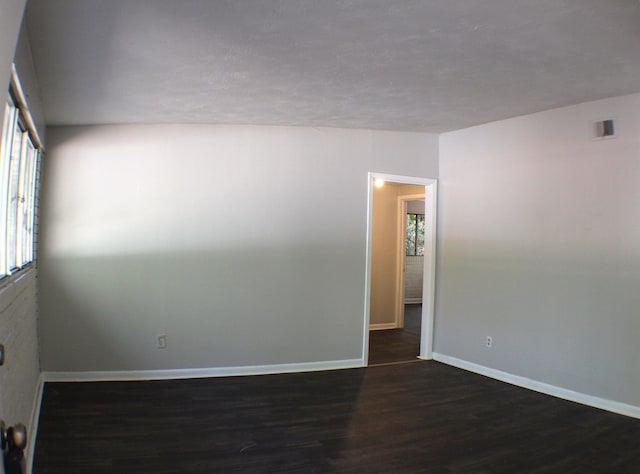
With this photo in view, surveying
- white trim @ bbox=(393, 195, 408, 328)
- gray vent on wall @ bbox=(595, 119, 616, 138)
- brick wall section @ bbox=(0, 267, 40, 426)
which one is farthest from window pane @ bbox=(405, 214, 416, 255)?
brick wall section @ bbox=(0, 267, 40, 426)

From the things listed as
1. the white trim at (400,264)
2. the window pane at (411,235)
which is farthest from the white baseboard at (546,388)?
the window pane at (411,235)

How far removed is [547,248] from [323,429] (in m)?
2.57

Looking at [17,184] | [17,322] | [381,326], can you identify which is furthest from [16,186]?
[381,326]

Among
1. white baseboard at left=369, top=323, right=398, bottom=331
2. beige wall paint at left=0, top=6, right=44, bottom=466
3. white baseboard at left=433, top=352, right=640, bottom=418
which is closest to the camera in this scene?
beige wall paint at left=0, top=6, right=44, bottom=466

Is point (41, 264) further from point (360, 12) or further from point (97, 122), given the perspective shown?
point (360, 12)

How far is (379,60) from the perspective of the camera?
107 inches

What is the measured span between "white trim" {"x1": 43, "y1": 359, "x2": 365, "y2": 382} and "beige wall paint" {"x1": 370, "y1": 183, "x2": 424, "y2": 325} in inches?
84.4

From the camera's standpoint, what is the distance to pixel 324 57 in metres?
2.65

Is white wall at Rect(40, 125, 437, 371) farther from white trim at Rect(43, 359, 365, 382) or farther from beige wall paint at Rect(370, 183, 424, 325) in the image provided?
beige wall paint at Rect(370, 183, 424, 325)

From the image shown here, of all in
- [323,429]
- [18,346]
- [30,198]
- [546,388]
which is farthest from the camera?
[546,388]

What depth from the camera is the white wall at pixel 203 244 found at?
402 cm

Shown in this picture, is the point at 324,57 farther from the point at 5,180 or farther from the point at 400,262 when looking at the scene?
the point at 400,262

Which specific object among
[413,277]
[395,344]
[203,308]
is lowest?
[395,344]

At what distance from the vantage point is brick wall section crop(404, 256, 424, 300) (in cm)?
968
